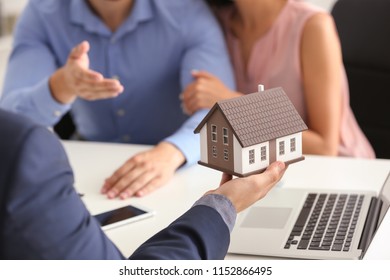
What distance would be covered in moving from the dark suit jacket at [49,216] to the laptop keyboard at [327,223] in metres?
0.18

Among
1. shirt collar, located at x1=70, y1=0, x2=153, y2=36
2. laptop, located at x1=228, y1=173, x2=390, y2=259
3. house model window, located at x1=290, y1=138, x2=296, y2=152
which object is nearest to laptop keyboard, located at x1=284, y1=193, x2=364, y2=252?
laptop, located at x1=228, y1=173, x2=390, y2=259

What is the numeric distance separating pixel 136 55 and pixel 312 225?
22.2 inches

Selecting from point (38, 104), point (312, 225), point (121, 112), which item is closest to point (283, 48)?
point (121, 112)

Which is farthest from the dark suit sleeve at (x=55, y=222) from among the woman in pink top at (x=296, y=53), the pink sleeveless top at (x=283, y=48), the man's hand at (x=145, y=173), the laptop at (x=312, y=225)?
the pink sleeveless top at (x=283, y=48)

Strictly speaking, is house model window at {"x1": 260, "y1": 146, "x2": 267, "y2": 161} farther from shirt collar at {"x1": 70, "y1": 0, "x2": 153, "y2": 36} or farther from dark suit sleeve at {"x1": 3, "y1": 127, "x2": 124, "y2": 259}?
shirt collar at {"x1": 70, "y1": 0, "x2": 153, "y2": 36}

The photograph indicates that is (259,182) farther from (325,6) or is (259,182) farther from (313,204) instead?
(325,6)

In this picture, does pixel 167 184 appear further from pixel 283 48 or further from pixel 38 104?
pixel 283 48

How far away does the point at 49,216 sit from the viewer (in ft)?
1.67

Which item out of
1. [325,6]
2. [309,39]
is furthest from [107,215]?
[325,6]

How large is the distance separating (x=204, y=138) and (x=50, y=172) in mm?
110

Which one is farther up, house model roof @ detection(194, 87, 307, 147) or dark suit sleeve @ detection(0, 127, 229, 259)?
house model roof @ detection(194, 87, 307, 147)

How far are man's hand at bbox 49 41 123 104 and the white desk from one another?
0.12 m

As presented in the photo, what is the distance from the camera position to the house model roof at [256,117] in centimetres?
51

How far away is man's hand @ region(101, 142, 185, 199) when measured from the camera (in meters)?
0.94
